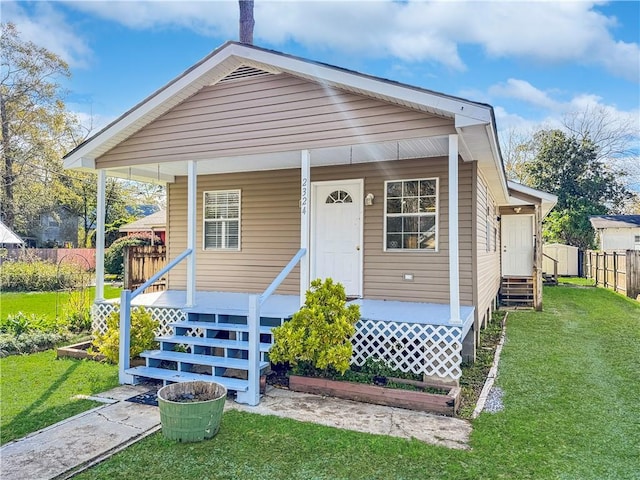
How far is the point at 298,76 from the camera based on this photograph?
5.80m

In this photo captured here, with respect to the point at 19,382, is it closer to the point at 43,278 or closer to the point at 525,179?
the point at 43,278

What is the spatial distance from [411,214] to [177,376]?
4.27 metres

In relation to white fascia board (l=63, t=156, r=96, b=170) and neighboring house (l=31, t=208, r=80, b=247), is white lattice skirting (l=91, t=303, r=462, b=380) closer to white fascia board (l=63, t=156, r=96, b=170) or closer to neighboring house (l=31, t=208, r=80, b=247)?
white fascia board (l=63, t=156, r=96, b=170)

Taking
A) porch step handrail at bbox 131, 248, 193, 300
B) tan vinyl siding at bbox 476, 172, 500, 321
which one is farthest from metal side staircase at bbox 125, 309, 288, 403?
tan vinyl siding at bbox 476, 172, 500, 321

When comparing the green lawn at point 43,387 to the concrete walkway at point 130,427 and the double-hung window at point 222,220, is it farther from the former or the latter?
the double-hung window at point 222,220

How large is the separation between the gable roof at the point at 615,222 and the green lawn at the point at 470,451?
19.4 m

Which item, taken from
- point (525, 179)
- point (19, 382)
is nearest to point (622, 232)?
point (525, 179)

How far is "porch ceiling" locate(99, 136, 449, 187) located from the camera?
6.09 m

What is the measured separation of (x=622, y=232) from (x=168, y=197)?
2292 centimetres

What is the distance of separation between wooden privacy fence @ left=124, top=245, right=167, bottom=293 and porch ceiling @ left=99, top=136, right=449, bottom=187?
5.04ft

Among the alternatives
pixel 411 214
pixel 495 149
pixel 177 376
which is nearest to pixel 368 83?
pixel 495 149

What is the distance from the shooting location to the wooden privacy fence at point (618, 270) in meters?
12.7

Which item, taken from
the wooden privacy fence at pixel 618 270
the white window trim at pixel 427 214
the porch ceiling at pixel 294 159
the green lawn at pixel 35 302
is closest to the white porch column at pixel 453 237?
the porch ceiling at pixel 294 159

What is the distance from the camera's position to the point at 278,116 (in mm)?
5965
